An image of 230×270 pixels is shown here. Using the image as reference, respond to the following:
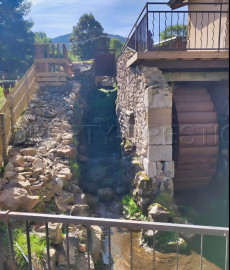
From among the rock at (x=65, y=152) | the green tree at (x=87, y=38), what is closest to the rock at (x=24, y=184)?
the rock at (x=65, y=152)

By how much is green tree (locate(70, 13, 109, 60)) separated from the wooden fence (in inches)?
652

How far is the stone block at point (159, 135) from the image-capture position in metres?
5.74

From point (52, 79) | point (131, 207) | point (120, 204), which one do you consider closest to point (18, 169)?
point (131, 207)

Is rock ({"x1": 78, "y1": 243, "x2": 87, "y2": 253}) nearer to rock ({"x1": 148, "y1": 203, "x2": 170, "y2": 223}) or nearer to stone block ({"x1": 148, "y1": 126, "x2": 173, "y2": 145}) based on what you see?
rock ({"x1": 148, "y1": 203, "x2": 170, "y2": 223})

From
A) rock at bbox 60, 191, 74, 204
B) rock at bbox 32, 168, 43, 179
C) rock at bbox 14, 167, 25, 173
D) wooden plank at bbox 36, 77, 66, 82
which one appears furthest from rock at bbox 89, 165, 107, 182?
wooden plank at bbox 36, 77, 66, 82

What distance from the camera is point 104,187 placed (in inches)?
308

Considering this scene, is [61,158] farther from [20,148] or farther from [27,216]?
[27,216]

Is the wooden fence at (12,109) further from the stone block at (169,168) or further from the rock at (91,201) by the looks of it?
the stone block at (169,168)

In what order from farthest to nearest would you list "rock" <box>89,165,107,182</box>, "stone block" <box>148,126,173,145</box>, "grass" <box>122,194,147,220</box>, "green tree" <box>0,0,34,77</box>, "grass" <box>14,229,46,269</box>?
1. "green tree" <box>0,0,34,77</box>
2. "rock" <box>89,165,107,182</box>
3. "grass" <box>122,194,147,220</box>
4. "stone block" <box>148,126,173,145</box>
5. "grass" <box>14,229,46,269</box>

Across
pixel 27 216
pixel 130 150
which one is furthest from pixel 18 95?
pixel 27 216

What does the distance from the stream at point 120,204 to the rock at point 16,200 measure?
1568mm

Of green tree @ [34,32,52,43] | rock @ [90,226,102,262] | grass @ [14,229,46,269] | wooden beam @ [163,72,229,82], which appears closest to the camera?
grass @ [14,229,46,269]

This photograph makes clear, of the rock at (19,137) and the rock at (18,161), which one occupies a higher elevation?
the rock at (19,137)

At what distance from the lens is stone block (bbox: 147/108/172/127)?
5709 mm
